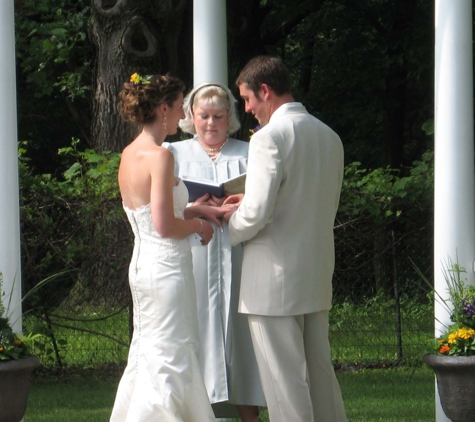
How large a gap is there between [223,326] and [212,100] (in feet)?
4.55

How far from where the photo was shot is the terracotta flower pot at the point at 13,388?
586 centimetres

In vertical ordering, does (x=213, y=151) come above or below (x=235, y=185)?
above

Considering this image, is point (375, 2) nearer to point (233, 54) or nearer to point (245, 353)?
point (233, 54)

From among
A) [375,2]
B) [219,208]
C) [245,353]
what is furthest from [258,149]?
[375,2]

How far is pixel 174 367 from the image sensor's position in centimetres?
503

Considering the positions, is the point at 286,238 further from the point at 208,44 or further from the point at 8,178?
the point at 208,44

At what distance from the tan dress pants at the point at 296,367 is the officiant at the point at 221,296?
807mm

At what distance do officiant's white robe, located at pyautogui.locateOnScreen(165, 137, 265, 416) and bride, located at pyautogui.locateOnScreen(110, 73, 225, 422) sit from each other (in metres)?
0.67

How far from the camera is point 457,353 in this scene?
595cm

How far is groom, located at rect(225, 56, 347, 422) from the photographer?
4777mm

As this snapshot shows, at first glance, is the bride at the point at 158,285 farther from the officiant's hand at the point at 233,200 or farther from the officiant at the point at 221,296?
the officiant at the point at 221,296

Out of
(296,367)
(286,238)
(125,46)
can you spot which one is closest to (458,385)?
(296,367)

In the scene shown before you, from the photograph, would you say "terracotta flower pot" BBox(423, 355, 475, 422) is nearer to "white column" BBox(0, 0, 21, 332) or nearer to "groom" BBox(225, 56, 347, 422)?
"groom" BBox(225, 56, 347, 422)

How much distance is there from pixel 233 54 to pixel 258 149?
7797 millimetres
